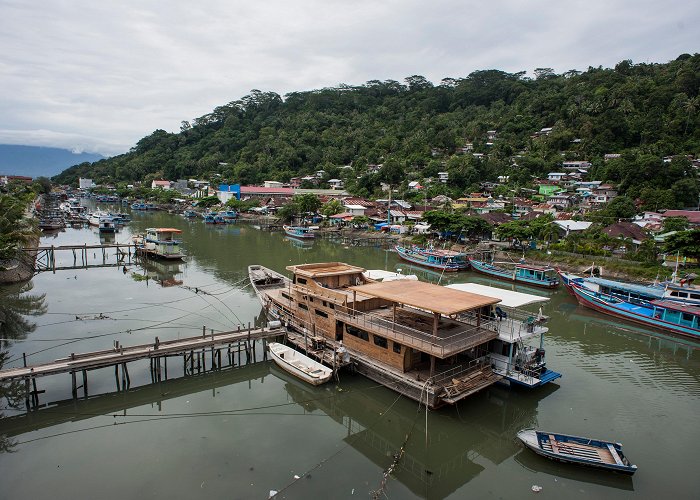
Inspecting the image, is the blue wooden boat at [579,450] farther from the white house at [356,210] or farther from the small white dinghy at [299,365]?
the white house at [356,210]

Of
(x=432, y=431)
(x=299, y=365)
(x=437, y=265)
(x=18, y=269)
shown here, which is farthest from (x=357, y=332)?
(x=18, y=269)

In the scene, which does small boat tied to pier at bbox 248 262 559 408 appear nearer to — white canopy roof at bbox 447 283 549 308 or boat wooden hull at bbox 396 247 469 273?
white canopy roof at bbox 447 283 549 308

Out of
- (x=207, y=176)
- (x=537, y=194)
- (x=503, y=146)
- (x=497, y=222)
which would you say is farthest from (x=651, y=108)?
(x=207, y=176)

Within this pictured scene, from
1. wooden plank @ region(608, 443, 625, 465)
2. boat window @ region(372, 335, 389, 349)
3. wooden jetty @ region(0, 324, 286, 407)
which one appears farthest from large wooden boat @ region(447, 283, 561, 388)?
wooden jetty @ region(0, 324, 286, 407)

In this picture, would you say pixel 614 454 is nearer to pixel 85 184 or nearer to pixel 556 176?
Answer: pixel 556 176

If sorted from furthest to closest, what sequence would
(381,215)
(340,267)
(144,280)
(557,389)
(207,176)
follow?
(207,176) → (381,215) → (144,280) → (340,267) → (557,389)

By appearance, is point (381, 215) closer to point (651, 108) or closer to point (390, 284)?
point (390, 284)

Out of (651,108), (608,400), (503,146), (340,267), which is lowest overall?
(608,400)

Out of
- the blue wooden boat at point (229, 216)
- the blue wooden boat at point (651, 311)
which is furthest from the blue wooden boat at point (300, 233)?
the blue wooden boat at point (651, 311)
